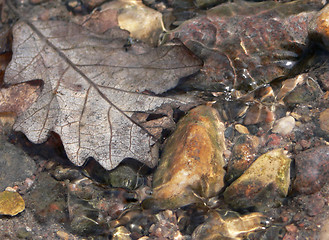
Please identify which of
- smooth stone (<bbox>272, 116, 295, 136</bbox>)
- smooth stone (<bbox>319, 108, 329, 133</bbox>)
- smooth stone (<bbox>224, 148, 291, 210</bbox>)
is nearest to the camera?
smooth stone (<bbox>224, 148, 291, 210</bbox>)

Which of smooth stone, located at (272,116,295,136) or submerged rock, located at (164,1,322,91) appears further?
submerged rock, located at (164,1,322,91)

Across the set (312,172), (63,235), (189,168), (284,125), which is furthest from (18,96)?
(312,172)

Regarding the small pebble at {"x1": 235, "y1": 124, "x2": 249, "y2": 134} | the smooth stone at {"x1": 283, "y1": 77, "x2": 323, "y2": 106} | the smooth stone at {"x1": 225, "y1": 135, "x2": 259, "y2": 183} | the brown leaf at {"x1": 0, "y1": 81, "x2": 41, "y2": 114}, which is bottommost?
the smooth stone at {"x1": 225, "y1": 135, "x2": 259, "y2": 183}

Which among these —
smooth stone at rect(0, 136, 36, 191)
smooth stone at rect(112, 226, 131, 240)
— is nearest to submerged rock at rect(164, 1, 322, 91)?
smooth stone at rect(112, 226, 131, 240)

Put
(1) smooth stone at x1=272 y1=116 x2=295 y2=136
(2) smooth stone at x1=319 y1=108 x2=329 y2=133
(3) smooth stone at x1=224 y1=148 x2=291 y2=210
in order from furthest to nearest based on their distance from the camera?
Result: (1) smooth stone at x1=272 y1=116 x2=295 y2=136 → (2) smooth stone at x1=319 y1=108 x2=329 y2=133 → (3) smooth stone at x1=224 y1=148 x2=291 y2=210

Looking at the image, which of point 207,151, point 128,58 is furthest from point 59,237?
point 128,58

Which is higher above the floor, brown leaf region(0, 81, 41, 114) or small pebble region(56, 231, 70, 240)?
brown leaf region(0, 81, 41, 114)

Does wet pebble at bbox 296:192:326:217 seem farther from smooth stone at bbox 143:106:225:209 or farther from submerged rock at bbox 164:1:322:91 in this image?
submerged rock at bbox 164:1:322:91
